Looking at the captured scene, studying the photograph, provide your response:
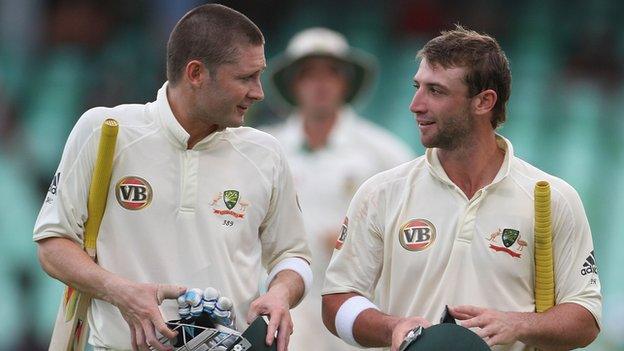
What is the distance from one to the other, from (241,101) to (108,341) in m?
0.84

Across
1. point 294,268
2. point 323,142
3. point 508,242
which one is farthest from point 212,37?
point 323,142

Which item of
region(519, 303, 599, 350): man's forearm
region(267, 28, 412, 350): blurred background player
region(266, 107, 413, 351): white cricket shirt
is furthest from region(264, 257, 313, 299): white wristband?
region(266, 107, 413, 351): white cricket shirt

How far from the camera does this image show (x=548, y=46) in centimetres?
1006

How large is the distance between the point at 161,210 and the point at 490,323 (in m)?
1.06

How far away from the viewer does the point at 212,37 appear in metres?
4.85

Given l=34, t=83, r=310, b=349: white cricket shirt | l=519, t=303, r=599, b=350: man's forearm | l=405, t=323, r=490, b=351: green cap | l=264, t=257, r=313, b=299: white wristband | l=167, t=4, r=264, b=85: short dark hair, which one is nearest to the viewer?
l=405, t=323, r=490, b=351: green cap

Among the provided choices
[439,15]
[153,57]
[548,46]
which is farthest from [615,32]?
[153,57]

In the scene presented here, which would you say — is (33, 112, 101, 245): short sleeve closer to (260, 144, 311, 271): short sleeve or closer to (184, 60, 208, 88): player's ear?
(184, 60, 208, 88): player's ear

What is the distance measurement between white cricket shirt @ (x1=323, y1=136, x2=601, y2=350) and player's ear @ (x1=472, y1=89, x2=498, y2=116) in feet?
0.52

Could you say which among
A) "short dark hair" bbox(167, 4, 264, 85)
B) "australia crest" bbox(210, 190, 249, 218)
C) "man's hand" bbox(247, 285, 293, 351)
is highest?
"short dark hair" bbox(167, 4, 264, 85)

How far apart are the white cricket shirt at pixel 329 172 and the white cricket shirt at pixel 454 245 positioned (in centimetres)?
219

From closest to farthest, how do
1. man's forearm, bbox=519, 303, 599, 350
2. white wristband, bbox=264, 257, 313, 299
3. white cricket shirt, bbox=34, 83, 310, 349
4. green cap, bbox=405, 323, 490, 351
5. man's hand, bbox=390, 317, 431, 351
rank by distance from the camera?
1. green cap, bbox=405, 323, 490, 351
2. man's hand, bbox=390, 317, 431, 351
3. man's forearm, bbox=519, 303, 599, 350
4. white cricket shirt, bbox=34, 83, 310, 349
5. white wristband, bbox=264, 257, 313, 299

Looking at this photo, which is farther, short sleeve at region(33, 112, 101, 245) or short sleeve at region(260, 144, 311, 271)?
short sleeve at region(260, 144, 311, 271)

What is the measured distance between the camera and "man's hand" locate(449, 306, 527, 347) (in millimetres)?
4516
